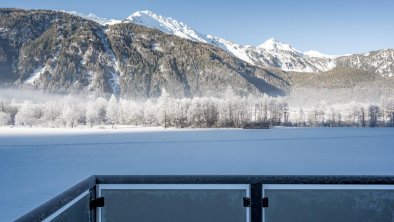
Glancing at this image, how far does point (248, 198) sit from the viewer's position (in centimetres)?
272

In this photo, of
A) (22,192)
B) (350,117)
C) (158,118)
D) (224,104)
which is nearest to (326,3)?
(350,117)

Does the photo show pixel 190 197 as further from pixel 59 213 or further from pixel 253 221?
pixel 59 213

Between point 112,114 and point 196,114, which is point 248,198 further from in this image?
point 112,114

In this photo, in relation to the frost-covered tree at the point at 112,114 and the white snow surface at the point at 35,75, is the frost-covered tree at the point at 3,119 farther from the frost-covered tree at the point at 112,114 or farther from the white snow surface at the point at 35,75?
the white snow surface at the point at 35,75

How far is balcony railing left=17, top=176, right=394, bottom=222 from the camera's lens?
2723 millimetres

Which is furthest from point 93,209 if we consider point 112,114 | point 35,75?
point 35,75

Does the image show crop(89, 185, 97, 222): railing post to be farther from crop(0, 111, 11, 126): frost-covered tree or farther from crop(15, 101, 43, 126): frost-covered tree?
crop(0, 111, 11, 126): frost-covered tree

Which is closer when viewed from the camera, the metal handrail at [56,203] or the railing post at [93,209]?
the metal handrail at [56,203]

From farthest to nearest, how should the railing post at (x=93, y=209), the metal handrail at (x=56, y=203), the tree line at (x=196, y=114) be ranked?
the tree line at (x=196, y=114)
the railing post at (x=93, y=209)
the metal handrail at (x=56, y=203)

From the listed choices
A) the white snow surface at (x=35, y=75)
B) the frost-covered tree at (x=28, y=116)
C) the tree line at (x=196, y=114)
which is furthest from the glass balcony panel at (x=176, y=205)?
the white snow surface at (x=35, y=75)

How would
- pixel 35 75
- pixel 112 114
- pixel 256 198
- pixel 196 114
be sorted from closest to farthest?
pixel 256 198 < pixel 196 114 < pixel 112 114 < pixel 35 75

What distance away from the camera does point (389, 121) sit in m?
83.4

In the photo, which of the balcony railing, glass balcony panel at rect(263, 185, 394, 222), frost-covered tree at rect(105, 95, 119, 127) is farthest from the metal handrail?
frost-covered tree at rect(105, 95, 119, 127)

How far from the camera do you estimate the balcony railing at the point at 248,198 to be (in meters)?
2.72
